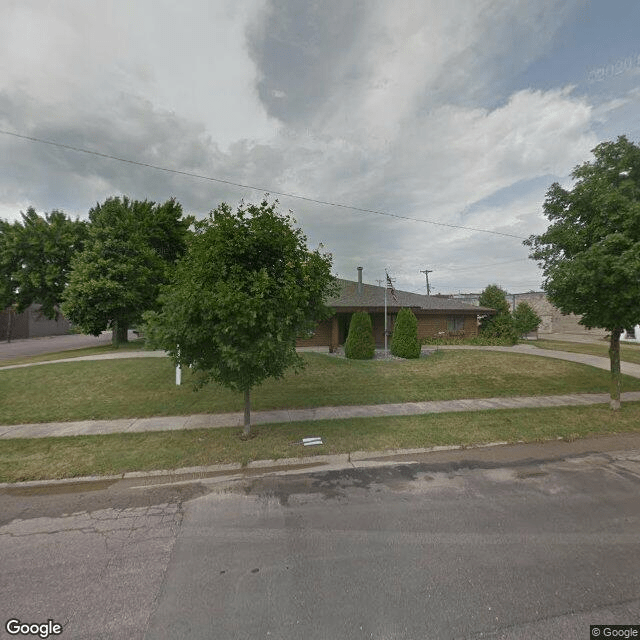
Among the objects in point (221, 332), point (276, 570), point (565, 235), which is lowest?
point (276, 570)

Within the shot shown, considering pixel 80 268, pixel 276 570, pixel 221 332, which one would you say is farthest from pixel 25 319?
pixel 276 570

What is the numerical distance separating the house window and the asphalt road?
19.3 m

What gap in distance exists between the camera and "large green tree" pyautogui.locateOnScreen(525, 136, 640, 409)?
6.68m

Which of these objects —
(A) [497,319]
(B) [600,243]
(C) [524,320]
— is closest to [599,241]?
(B) [600,243]

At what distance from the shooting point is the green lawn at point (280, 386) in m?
8.55

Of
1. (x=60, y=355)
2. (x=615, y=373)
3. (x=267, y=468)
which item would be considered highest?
(x=615, y=373)

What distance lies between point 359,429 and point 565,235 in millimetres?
6539

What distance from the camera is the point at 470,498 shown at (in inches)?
167

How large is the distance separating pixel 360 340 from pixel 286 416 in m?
8.42

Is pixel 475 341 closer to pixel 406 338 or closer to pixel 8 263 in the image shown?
pixel 406 338

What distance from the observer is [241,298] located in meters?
5.22

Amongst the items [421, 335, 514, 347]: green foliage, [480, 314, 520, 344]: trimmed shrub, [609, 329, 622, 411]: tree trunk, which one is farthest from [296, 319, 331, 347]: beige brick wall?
[609, 329, 622, 411]: tree trunk

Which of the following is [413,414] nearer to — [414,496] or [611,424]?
[414,496]

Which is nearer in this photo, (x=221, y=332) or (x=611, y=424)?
(x=221, y=332)
